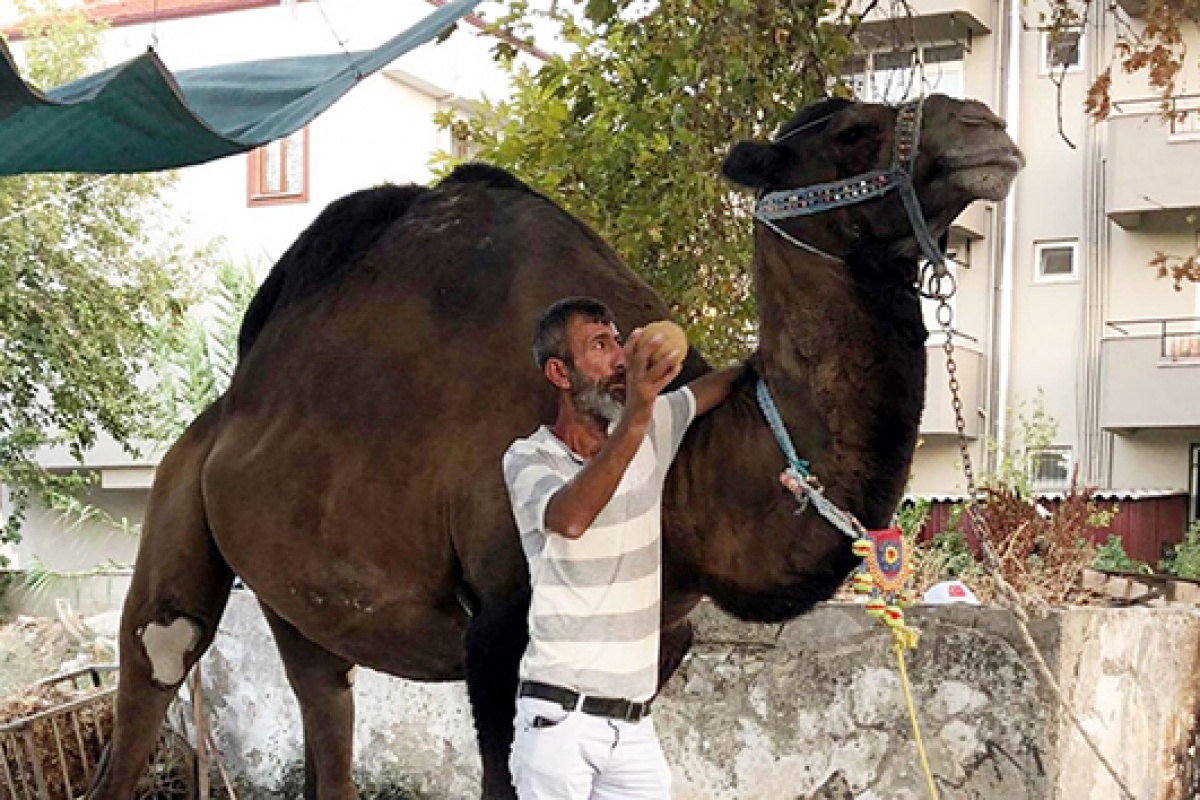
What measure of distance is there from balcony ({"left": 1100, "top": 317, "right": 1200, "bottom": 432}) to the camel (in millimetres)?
16693

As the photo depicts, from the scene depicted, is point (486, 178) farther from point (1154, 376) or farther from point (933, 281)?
point (1154, 376)

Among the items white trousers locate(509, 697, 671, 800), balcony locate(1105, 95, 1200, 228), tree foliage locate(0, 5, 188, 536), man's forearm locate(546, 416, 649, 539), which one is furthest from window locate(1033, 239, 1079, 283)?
man's forearm locate(546, 416, 649, 539)

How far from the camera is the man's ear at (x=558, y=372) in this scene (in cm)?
400

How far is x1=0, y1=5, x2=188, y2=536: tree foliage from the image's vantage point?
15852 millimetres

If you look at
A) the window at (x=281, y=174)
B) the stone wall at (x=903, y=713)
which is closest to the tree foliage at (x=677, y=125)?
the stone wall at (x=903, y=713)

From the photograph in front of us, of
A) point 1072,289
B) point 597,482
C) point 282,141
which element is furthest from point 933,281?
point 1072,289

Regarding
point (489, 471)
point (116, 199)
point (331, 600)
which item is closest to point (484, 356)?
point (489, 471)

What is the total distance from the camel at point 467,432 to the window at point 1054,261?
1761cm

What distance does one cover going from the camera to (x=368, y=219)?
5.95 meters

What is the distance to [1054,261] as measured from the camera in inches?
880

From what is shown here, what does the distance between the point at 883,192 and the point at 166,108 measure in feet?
7.27

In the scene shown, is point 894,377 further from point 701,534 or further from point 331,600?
point 331,600

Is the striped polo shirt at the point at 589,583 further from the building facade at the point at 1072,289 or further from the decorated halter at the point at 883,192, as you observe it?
the building facade at the point at 1072,289

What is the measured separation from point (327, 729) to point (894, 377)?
3.03m
